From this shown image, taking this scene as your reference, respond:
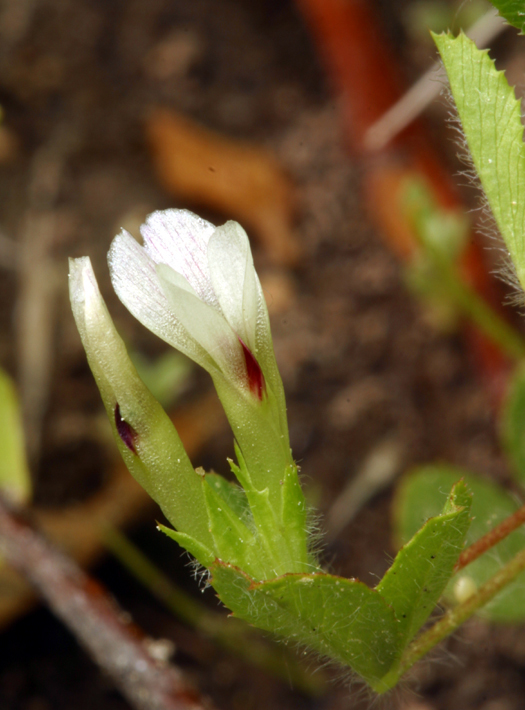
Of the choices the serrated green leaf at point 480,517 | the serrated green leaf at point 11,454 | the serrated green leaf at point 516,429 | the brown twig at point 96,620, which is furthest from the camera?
the serrated green leaf at point 11,454

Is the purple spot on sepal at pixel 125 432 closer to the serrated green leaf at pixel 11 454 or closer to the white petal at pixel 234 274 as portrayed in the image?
the white petal at pixel 234 274

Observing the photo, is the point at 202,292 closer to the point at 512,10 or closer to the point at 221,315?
the point at 221,315

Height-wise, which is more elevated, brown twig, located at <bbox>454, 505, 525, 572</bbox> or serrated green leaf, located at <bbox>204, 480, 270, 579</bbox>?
serrated green leaf, located at <bbox>204, 480, 270, 579</bbox>

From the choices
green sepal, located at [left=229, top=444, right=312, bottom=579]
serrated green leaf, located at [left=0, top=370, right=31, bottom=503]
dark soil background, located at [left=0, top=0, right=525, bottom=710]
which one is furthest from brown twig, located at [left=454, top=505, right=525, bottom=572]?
serrated green leaf, located at [left=0, top=370, right=31, bottom=503]

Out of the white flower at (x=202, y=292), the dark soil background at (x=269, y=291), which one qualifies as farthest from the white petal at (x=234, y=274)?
the dark soil background at (x=269, y=291)

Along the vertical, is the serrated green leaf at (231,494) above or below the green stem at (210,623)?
above

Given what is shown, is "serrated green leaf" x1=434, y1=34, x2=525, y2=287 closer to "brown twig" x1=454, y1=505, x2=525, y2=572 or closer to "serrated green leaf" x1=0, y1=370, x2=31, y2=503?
"brown twig" x1=454, y1=505, x2=525, y2=572

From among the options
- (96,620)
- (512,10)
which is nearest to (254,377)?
(512,10)
